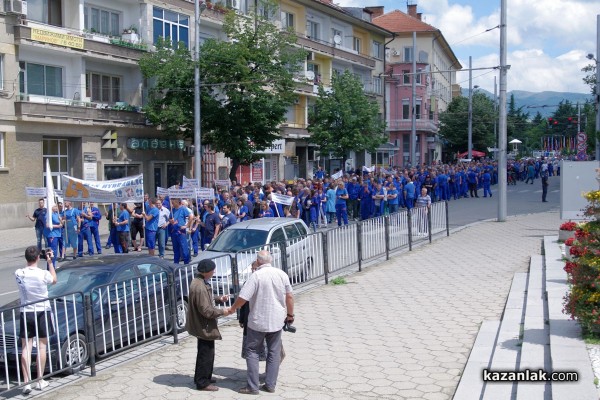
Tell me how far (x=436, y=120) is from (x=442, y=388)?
75.4 meters

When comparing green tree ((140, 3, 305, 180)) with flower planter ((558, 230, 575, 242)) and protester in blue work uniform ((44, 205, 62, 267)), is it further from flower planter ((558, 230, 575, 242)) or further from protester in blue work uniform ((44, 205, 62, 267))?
flower planter ((558, 230, 575, 242))

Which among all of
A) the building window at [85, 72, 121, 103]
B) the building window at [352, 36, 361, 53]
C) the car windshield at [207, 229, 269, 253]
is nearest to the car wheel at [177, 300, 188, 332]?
the car windshield at [207, 229, 269, 253]

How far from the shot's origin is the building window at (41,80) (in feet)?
92.2

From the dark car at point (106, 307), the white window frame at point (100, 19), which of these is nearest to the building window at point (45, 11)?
the white window frame at point (100, 19)

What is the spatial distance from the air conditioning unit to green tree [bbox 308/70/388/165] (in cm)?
2121

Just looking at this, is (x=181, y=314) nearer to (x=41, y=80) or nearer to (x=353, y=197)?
(x=353, y=197)

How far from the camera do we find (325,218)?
88.0 feet

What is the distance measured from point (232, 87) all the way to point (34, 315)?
990 inches

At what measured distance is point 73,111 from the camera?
29.2m

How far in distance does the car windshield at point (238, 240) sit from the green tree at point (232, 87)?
17.3 m

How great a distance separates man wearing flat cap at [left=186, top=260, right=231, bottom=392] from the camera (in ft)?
25.7

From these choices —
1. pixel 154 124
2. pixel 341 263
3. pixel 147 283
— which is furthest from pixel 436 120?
pixel 147 283

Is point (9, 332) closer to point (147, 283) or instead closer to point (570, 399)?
point (147, 283)

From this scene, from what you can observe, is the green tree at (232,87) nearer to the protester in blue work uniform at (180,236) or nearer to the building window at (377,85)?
the protester in blue work uniform at (180,236)
